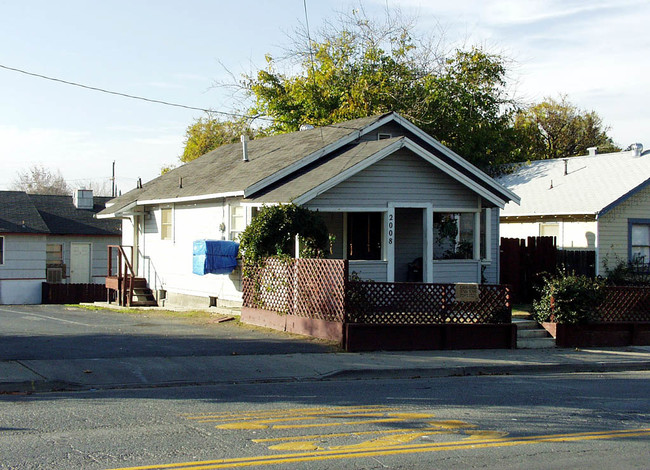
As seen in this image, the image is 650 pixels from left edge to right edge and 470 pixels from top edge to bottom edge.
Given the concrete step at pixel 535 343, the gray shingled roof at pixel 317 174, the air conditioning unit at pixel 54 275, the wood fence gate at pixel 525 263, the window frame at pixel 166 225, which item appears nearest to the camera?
the concrete step at pixel 535 343

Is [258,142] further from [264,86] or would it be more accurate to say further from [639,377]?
[639,377]

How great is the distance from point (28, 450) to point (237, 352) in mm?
7042

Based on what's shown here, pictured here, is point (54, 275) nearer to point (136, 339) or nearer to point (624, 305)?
point (136, 339)

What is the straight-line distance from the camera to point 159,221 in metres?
25.6

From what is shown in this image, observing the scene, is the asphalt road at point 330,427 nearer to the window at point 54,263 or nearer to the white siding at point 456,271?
the white siding at point 456,271

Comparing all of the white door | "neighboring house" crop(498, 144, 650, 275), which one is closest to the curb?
"neighboring house" crop(498, 144, 650, 275)

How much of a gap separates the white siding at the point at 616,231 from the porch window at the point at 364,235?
9035 millimetres

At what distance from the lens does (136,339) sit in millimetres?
15805

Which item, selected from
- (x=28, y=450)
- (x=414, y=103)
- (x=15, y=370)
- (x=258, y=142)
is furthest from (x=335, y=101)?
(x=28, y=450)

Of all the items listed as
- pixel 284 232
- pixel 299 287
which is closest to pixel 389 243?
pixel 284 232

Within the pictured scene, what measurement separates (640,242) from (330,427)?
2168 cm

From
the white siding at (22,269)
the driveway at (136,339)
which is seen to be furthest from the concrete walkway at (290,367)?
the white siding at (22,269)

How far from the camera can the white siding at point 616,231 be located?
26.6m

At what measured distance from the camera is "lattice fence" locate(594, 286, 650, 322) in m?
17.5
